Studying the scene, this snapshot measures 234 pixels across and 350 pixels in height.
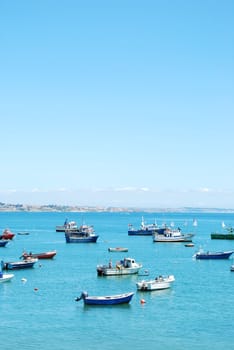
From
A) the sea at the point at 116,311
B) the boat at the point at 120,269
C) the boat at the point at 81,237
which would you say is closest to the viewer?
the sea at the point at 116,311

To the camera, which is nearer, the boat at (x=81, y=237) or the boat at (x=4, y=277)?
the boat at (x=4, y=277)

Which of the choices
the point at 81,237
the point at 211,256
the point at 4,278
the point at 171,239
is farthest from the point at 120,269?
the point at 171,239

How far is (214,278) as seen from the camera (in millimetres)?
88938

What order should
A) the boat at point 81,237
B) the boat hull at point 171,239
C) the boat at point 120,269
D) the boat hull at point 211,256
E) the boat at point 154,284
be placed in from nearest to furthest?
the boat at point 154,284, the boat at point 120,269, the boat hull at point 211,256, the boat at point 81,237, the boat hull at point 171,239

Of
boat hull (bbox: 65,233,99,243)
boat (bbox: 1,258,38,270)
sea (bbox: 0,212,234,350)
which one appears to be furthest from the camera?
boat hull (bbox: 65,233,99,243)

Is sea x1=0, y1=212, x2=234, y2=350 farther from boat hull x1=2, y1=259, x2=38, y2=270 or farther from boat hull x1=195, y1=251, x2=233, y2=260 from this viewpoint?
boat hull x1=195, y1=251, x2=233, y2=260

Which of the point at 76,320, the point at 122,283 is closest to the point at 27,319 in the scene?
Answer: the point at 76,320

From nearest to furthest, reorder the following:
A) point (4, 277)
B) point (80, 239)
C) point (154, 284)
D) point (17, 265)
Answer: point (154, 284) < point (4, 277) < point (17, 265) < point (80, 239)

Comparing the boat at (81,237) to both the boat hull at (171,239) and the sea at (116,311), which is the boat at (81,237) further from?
the sea at (116,311)

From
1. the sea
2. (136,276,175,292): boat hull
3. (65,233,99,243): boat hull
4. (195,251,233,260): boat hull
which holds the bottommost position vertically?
the sea

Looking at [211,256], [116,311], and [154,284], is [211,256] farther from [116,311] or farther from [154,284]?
[116,311]

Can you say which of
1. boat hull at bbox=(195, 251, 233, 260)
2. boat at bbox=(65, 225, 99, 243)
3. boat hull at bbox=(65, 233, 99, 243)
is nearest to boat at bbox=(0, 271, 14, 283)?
boat hull at bbox=(195, 251, 233, 260)

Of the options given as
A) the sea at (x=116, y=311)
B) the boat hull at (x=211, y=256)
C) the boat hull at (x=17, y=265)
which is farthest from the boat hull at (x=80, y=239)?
the boat hull at (x=17, y=265)

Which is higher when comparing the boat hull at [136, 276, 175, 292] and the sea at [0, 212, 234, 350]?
the boat hull at [136, 276, 175, 292]
